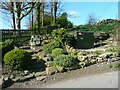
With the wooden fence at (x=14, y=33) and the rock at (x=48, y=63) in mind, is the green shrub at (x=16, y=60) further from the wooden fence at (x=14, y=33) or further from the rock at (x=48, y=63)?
the wooden fence at (x=14, y=33)

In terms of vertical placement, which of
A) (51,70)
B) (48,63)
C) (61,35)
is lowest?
(51,70)

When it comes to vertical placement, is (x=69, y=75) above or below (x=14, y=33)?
below

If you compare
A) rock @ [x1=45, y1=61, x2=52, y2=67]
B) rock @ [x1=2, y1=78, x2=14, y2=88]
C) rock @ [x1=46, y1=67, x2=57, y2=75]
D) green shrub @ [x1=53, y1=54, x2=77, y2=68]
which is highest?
green shrub @ [x1=53, y1=54, x2=77, y2=68]

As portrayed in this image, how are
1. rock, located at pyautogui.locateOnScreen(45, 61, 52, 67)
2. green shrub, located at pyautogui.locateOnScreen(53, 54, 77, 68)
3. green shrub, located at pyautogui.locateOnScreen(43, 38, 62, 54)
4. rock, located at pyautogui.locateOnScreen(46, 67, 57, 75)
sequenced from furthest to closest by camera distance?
green shrub, located at pyautogui.locateOnScreen(43, 38, 62, 54), rock, located at pyautogui.locateOnScreen(45, 61, 52, 67), green shrub, located at pyautogui.locateOnScreen(53, 54, 77, 68), rock, located at pyautogui.locateOnScreen(46, 67, 57, 75)

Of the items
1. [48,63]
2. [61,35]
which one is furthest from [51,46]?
[48,63]

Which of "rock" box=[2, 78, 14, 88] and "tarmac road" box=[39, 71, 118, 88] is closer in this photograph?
"tarmac road" box=[39, 71, 118, 88]

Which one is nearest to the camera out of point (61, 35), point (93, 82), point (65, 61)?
point (93, 82)

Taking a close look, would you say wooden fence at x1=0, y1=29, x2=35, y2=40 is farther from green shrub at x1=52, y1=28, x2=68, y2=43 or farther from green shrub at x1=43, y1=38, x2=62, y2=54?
green shrub at x1=43, y1=38, x2=62, y2=54

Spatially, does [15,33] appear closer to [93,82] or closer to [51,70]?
[51,70]

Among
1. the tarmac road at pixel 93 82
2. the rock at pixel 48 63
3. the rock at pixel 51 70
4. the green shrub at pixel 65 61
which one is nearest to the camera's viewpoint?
the tarmac road at pixel 93 82

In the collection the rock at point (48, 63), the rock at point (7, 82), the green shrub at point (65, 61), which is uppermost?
the green shrub at point (65, 61)

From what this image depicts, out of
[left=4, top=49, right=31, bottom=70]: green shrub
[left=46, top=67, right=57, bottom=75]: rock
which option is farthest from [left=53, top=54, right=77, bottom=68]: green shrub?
[left=4, top=49, right=31, bottom=70]: green shrub

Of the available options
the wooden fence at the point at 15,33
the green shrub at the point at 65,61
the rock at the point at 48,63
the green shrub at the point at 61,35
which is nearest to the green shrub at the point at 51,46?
the green shrub at the point at 61,35

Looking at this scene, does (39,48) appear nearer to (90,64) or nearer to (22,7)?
(90,64)
